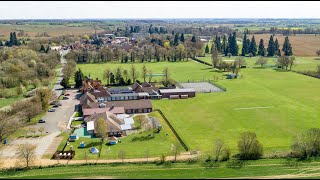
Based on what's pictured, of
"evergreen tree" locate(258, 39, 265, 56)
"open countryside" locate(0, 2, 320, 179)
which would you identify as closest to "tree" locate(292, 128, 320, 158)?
"open countryside" locate(0, 2, 320, 179)

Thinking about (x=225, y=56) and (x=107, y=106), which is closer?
(x=107, y=106)

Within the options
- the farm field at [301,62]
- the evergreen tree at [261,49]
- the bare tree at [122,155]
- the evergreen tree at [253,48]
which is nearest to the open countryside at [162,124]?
the bare tree at [122,155]

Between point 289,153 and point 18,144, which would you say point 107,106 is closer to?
point 18,144

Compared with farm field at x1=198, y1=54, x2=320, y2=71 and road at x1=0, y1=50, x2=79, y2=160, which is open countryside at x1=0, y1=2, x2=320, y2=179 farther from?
farm field at x1=198, y1=54, x2=320, y2=71

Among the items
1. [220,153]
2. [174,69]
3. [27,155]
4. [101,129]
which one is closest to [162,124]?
[101,129]

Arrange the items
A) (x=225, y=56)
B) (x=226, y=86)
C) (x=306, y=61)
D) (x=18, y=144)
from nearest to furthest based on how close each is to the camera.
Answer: (x=18, y=144) < (x=226, y=86) < (x=306, y=61) < (x=225, y=56)

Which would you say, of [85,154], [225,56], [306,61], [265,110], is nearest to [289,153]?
[265,110]

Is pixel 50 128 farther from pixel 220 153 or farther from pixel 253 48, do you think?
pixel 253 48
